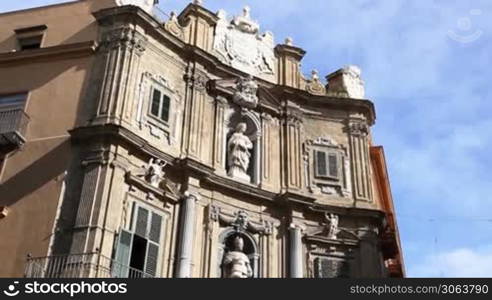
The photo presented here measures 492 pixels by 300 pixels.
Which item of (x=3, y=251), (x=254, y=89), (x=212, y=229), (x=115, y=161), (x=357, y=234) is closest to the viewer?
(x=3, y=251)

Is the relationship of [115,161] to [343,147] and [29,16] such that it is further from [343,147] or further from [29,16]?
[343,147]

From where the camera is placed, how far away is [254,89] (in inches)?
854

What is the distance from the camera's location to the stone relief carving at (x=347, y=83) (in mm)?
23609

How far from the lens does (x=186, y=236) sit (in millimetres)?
17609

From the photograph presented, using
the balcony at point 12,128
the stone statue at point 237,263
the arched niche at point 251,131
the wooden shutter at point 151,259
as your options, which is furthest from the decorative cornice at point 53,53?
the stone statue at point 237,263

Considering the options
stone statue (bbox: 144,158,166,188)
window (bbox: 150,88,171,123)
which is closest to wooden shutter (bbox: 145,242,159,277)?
stone statue (bbox: 144,158,166,188)

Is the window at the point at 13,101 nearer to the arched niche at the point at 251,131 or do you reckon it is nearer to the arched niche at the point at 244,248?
the arched niche at the point at 251,131

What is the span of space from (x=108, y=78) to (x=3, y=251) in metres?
5.37

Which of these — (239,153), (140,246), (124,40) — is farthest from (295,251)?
(124,40)

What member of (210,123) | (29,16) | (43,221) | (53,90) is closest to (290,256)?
(210,123)

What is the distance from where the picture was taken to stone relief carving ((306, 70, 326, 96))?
23.3m

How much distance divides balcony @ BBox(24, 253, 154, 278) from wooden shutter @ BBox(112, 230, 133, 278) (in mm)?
241

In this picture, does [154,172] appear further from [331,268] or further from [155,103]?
[331,268]

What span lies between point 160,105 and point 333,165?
583cm
